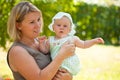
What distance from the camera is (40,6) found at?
774 centimetres

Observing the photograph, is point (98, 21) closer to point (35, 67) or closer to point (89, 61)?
point (89, 61)

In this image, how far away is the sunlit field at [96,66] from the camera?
380 inches

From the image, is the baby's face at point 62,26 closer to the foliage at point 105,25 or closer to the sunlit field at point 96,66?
the sunlit field at point 96,66

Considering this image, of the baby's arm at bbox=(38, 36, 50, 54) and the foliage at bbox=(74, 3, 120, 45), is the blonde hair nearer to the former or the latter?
the baby's arm at bbox=(38, 36, 50, 54)

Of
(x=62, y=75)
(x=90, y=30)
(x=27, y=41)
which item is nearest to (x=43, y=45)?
(x=27, y=41)

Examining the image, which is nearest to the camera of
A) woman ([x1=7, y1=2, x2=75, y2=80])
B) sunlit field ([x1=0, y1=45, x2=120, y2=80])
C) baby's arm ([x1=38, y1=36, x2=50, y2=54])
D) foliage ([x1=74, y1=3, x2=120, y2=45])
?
woman ([x1=7, y1=2, x2=75, y2=80])

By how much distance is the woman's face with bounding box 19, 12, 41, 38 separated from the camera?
11.8 feet

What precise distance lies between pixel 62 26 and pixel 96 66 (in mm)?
8448

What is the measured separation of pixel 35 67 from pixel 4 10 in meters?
4.63

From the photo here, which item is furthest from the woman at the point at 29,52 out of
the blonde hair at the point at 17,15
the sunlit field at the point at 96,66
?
the sunlit field at the point at 96,66

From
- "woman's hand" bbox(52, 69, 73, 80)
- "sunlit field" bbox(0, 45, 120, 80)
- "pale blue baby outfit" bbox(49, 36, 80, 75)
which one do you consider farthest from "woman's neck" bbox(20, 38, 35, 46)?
"sunlit field" bbox(0, 45, 120, 80)

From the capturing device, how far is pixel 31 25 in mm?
3615

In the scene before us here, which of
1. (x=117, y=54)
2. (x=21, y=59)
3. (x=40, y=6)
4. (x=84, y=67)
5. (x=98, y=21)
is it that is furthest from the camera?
(x=98, y=21)

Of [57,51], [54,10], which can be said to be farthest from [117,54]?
[57,51]
